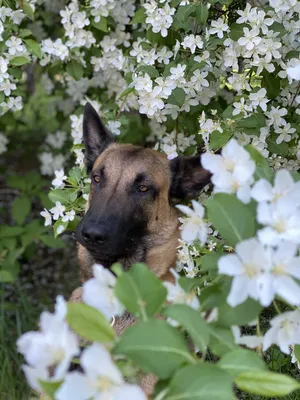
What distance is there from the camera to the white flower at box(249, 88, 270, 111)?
10.6 feet

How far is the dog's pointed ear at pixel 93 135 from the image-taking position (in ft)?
12.4

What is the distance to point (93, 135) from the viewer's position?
3854 millimetres

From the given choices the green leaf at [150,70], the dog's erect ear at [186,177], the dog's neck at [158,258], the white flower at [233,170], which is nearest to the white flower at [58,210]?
the dog's neck at [158,258]

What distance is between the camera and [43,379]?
1471mm

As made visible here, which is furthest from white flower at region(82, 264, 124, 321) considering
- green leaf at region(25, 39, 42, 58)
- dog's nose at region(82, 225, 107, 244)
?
green leaf at region(25, 39, 42, 58)

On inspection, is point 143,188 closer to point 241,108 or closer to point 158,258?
point 158,258

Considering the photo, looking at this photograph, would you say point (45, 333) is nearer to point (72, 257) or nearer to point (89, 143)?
point (89, 143)

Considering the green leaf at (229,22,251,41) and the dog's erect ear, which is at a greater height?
the green leaf at (229,22,251,41)

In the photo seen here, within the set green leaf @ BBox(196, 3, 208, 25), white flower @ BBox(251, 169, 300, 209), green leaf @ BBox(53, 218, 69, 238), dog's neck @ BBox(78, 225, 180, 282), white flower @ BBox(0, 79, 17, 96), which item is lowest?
dog's neck @ BBox(78, 225, 180, 282)

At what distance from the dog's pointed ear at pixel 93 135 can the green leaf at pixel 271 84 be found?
961 millimetres

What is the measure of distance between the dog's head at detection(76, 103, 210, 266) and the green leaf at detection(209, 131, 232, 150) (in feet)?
1.30

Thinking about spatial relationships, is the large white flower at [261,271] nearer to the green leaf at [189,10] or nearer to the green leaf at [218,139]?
the green leaf at [218,139]

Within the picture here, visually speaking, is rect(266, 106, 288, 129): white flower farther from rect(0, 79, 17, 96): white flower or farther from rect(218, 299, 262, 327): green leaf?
rect(218, 299, 262, 327): green leaf

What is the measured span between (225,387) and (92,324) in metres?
0.33
